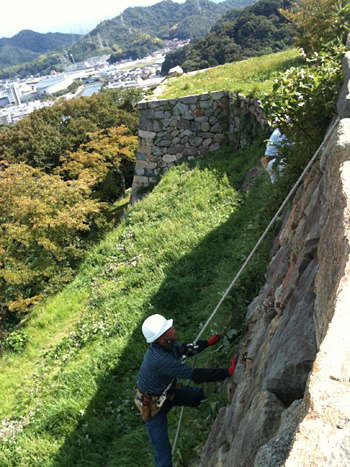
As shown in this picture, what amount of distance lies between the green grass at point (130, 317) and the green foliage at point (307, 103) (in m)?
0.71

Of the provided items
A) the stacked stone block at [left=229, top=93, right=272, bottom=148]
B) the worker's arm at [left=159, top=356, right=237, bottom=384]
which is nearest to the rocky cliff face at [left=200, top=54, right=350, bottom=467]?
the worker's arm at [left=159, top=356, right=237, bottom=384]

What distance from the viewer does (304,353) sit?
169 cm

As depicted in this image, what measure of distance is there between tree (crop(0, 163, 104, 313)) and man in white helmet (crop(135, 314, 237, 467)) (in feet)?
21.6

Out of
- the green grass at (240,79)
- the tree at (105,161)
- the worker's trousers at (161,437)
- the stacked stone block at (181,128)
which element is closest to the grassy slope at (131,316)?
the worker's trousers at (161,437)

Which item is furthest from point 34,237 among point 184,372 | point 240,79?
point 184,372

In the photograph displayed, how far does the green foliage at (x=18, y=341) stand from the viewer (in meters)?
7.18

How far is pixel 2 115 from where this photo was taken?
320ft

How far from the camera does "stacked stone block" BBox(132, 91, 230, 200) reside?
9.62m

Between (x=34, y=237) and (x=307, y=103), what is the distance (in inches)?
322

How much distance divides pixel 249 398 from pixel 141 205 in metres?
7.08

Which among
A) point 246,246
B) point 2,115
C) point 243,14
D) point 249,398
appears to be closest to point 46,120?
point 243,14

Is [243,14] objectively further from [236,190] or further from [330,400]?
[330,400]

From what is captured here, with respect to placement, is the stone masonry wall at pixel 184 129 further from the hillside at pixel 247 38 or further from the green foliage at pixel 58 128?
the hillside at pixel 247 38

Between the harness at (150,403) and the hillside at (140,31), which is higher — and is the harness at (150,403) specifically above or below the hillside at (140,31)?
below
